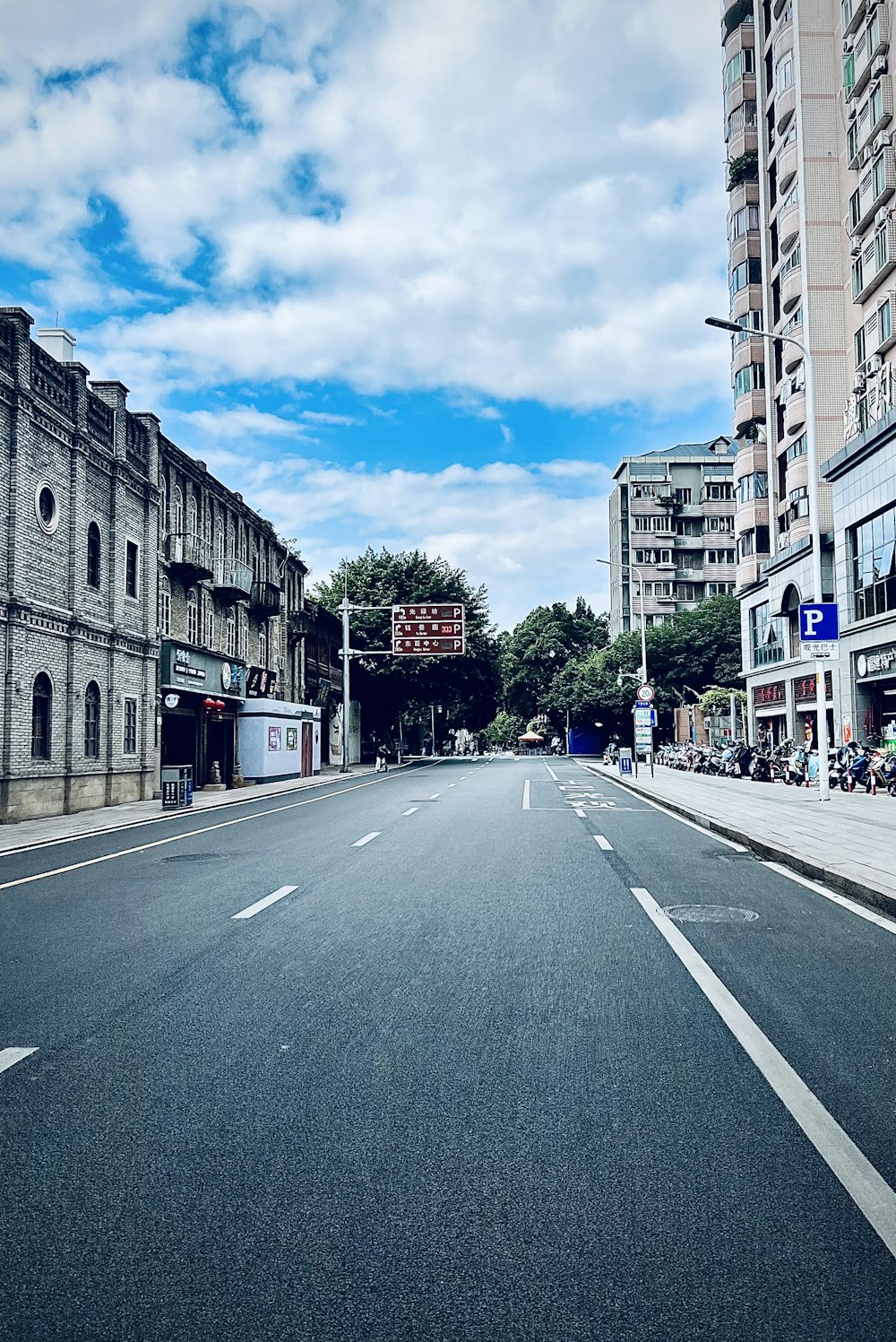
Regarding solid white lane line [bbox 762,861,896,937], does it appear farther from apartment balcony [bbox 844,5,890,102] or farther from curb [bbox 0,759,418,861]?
apartment balcony [bbox 844,5,890,102]

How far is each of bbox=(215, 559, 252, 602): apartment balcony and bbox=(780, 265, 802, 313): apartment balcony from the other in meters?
24.3

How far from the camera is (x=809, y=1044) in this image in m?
5.38

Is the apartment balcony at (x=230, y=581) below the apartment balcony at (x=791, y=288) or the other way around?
below

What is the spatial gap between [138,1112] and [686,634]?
74.4 meters

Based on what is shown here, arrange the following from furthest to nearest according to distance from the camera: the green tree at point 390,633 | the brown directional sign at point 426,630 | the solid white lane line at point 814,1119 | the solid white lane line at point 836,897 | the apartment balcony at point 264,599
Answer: the green tree at point 390,633 → the brown directional sign at point 426,630 → the apartment balcony at point 264,599 → the solid white lane line at point 836,897 → the solid white lane line at point 814,1119

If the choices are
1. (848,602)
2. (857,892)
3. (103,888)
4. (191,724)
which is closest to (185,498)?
(191,724)

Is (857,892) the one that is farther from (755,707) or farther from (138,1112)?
(755,707)

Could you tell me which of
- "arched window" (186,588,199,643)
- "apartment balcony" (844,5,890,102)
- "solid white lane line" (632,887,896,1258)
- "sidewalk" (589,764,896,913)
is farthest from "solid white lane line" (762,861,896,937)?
"apartment balcony" (844,5,890,102)

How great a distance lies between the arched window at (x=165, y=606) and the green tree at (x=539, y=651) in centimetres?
6117

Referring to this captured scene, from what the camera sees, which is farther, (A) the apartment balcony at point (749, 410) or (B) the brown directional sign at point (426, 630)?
(B) the brown directional sign at point (426, 630)

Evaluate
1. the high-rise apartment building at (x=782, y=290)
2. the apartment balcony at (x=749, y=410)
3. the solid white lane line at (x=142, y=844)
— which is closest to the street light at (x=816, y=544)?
the solid white lane line at (x=142, y=844)

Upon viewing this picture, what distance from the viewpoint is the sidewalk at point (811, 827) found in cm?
1115

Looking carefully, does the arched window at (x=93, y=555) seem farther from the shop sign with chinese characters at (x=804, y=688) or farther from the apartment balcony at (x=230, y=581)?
the shop sign with chinese characters at (x=804, y=688)

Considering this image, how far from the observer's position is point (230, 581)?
133ft
